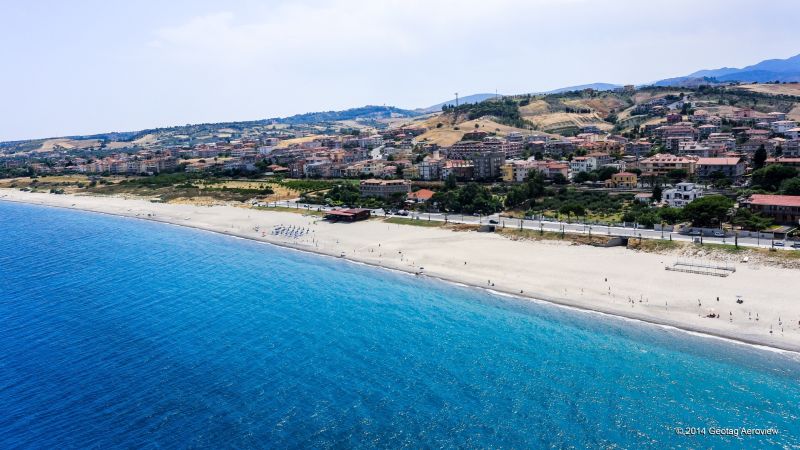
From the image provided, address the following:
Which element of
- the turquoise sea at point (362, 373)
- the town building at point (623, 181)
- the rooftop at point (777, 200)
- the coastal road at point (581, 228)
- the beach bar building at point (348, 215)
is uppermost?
the town building at point (623, 181)

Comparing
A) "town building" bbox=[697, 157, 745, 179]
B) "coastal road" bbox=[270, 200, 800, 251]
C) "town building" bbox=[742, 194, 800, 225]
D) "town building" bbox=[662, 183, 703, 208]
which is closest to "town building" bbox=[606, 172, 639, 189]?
"town building" bbox=[697, 157, 745, 179]

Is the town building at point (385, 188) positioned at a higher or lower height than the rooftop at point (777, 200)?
higher

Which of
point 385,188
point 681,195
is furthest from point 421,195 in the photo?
point 681,195

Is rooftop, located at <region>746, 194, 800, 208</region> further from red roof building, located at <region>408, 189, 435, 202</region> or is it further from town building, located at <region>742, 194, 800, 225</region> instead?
red roof building, located at <region>408, 189, 435, 202</region>

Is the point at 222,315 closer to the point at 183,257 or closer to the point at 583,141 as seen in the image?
the point at 183,257

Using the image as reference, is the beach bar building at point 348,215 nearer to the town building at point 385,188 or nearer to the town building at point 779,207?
the town building at point 385,188

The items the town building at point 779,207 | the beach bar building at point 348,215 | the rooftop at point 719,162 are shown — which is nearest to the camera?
the town building at point 779,207

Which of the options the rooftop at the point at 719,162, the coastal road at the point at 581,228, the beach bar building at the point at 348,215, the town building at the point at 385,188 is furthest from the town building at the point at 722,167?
the beach bar building at the point at 348,215

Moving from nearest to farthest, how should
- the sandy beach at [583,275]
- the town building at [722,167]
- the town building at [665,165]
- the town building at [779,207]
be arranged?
the sandy beach at [583,275] → the town building at [779,207] → the town building at [722,167] → the town building at [665,165]
